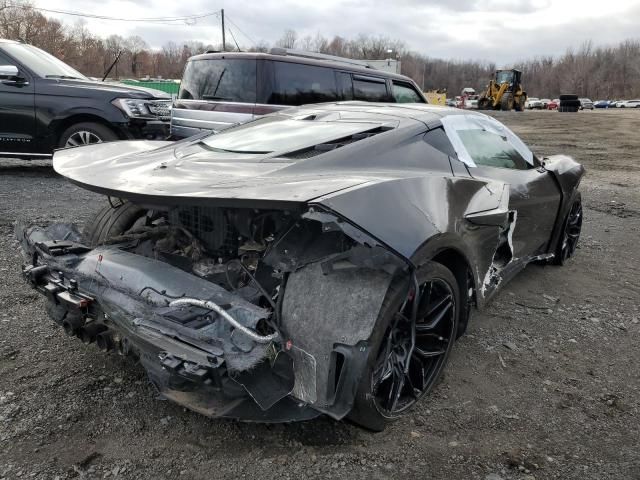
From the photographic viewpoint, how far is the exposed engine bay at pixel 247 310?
76.3 inches

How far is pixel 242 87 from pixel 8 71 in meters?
3.14

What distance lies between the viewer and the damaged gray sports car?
6.48 feet

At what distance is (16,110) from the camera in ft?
23.1

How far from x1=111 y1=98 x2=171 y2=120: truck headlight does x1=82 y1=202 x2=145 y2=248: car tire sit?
182 inches

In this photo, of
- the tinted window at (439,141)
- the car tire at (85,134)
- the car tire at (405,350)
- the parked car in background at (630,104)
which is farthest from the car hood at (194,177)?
the parked car in background at (630,104)

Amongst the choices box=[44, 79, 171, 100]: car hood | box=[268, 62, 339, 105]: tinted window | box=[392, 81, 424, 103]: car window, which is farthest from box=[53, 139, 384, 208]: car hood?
box=[392, 81, 424, 103]: car window

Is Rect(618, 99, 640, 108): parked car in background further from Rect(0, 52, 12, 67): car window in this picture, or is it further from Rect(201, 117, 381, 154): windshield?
Rect(201, 117, 381, 154): windshield

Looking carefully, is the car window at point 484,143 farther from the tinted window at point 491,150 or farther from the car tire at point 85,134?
the car tire at point 85,134

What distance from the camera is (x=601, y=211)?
709cm

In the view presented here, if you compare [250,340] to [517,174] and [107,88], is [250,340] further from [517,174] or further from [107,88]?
[107,88]

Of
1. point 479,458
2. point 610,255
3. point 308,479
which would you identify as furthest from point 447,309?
point 610,255

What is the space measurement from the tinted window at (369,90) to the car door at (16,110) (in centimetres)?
466

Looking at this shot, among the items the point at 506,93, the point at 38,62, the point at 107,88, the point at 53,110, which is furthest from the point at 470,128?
the point at 506,93

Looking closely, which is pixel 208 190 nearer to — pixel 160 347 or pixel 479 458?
pixel 160 347
